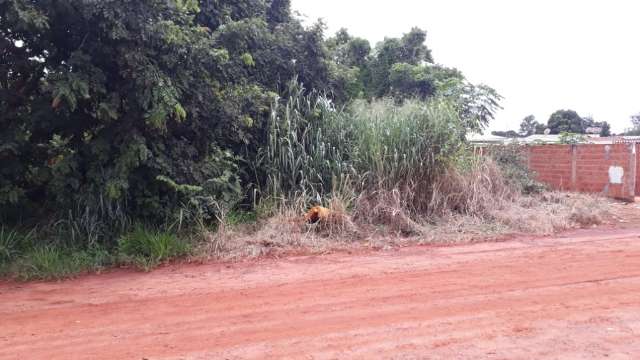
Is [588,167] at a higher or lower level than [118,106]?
lower

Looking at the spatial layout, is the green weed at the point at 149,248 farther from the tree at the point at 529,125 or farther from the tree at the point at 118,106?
the tree at the point at 529,125

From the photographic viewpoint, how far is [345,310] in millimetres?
5016

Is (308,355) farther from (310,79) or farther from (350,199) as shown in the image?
(310,79)

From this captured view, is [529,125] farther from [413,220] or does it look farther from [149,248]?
[149,248]

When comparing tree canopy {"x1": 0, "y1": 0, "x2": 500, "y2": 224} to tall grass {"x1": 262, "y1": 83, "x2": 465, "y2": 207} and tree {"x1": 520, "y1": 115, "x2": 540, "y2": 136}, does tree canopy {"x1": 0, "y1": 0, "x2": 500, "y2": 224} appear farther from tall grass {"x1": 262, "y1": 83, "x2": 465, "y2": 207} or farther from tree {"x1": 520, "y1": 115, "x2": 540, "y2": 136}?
tree {"x1": 520, "y1": 115, "x2": 540, "y2": 136}

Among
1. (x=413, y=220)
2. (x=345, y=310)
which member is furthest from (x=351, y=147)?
(x=345, y=310)

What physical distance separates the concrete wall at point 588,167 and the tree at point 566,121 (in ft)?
125

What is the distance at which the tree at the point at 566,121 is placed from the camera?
1977 inches

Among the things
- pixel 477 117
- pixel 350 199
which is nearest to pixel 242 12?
pixel 350 199

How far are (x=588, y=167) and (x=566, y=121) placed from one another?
133 feet

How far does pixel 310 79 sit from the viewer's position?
34.8ft

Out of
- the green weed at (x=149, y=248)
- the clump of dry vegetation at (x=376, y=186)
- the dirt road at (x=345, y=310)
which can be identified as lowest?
the dirt road at (x=345, y=310)

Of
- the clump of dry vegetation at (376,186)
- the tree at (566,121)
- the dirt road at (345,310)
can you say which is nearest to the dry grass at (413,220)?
the clump of dry vegetation at (376,186)

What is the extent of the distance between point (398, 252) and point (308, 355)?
4063 millimetres
